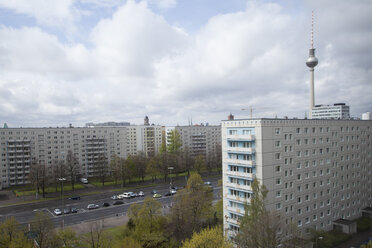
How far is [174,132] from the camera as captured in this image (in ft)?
388

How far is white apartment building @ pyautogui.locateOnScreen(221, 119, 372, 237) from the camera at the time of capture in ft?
122

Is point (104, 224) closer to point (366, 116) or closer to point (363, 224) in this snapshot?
point (363, 224)

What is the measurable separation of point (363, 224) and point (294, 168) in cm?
2113

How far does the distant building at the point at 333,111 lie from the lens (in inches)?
5994

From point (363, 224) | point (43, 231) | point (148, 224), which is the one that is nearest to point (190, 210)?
point (148, 224)

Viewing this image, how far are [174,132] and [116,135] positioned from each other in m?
26.8

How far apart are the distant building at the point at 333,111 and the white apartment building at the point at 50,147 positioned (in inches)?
4458

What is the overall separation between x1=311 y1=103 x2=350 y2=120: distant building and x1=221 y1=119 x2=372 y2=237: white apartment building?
106m

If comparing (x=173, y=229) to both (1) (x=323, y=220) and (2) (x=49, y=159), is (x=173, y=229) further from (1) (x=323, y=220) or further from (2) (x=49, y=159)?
(2) (x=49, y=159)

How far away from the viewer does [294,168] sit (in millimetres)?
Result: 40250

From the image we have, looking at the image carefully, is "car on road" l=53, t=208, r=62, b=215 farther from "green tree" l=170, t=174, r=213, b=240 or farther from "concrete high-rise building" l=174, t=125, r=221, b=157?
"concrete high-rise building" l=174, t=125, r=221, b=157

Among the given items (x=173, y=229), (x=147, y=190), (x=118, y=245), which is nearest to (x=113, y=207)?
(x=147, y=190)

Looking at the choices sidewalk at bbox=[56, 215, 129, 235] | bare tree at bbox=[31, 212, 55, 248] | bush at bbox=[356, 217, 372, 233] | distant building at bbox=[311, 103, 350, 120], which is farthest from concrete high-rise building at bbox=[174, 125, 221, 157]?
bare tree at bbox=[31, 212, 55, 248]

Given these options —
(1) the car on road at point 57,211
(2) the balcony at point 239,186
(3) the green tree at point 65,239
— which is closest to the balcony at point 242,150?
(2) the balcony at point 239,186
